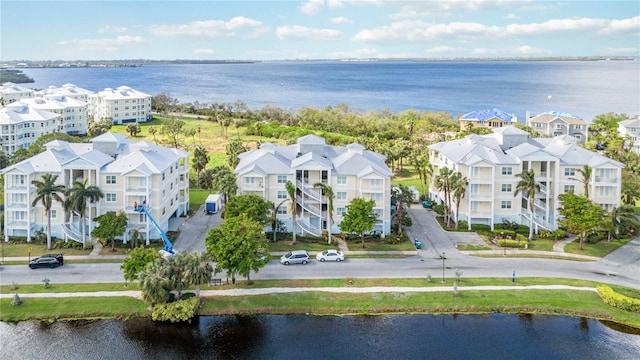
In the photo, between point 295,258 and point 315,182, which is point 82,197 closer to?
point 295,258

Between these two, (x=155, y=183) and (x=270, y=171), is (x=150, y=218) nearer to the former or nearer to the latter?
(x=155, y=183)

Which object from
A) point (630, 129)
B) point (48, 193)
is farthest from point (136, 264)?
point (630, 129)

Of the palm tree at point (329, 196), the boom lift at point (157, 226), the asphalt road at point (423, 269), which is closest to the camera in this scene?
the asphalt road at point (423, 269)

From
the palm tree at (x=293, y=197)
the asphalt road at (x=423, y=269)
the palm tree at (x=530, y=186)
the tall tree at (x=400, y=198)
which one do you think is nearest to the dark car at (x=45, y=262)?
the asphalt road at (x=423, y=269)

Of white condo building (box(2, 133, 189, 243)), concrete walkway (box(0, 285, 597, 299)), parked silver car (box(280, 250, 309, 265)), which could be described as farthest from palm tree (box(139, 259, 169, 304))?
white condo building (box(2, 133, 189, 243))

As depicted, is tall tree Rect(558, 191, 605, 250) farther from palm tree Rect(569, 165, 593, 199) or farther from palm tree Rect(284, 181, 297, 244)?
palm tree Rect(284, 181, 297, 244)

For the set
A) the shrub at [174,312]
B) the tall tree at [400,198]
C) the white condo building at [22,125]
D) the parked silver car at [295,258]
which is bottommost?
the shrub at [174,312]

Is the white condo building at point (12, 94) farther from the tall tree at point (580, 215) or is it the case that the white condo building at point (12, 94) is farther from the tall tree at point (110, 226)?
the tall tree at point (580, 215)
